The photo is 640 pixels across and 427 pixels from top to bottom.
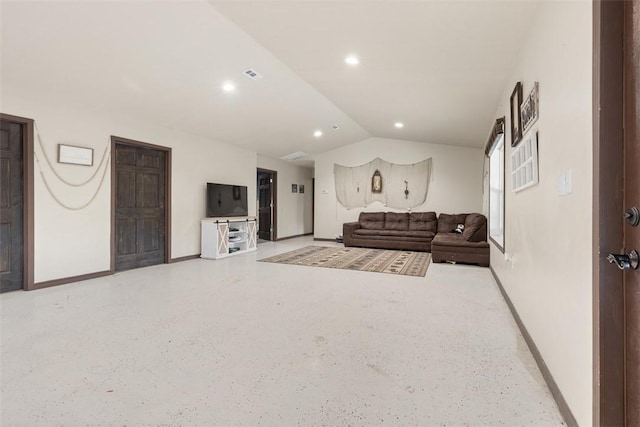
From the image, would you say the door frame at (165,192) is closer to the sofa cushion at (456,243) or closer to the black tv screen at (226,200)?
the black tv screen at (226,200)

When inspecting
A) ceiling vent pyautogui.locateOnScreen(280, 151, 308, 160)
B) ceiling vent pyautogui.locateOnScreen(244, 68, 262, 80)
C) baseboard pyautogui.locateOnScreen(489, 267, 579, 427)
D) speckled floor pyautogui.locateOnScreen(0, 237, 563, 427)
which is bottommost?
speckled floor pyautogui.locateOnScreen(0, 237, 563, 427)

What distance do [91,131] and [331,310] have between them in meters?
4.03

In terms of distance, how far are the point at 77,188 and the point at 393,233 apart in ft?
19.4

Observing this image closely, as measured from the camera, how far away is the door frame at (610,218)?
3.78 ft

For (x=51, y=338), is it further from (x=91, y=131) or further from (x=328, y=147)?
(x=328, y=147)

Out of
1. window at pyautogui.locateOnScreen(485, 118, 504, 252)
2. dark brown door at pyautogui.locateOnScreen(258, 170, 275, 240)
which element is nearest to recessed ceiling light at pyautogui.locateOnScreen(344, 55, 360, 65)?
window at pyautogui.locateOnScreen(485, 118, 504, 252)

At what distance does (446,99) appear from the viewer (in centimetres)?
431

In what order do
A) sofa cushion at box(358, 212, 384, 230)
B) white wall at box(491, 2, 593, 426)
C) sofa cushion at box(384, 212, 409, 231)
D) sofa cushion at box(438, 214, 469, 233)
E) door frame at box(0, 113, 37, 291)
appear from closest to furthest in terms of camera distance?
white wall at box(491, 2, 593, 426) < door frame at box(0, 113, 37, 291) < sofa cushion at box(438, 214, 469, 233) < sofa cushion at box(384, 212, 409, 231) < sofa cushion at box(358, 212, 384, 230)

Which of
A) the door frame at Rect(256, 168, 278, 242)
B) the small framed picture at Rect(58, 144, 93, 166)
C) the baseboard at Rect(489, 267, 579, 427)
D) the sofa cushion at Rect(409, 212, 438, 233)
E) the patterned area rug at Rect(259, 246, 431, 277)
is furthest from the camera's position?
the door frame at Rect(256, 168, 278, 242)

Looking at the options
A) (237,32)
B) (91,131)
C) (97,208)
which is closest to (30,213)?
(97,208)

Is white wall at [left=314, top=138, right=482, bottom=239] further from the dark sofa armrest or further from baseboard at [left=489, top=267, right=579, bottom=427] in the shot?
baseboard at [left=489, top=267, right=579, bottom=427]

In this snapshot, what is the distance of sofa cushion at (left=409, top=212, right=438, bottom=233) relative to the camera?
7406 millimetres

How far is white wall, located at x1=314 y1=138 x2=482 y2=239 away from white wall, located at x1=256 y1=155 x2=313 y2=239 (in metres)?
0.95

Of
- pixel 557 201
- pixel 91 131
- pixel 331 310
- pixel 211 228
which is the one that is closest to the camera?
pixel 557 201
